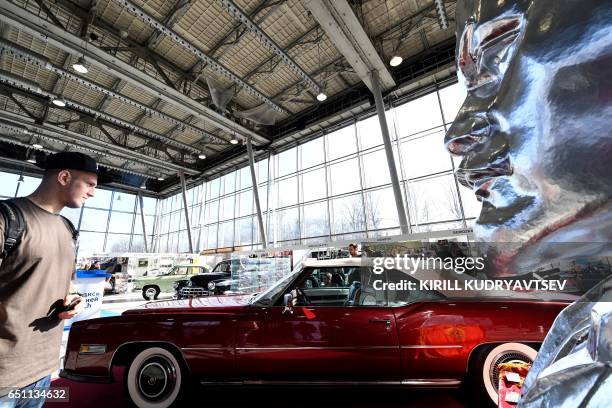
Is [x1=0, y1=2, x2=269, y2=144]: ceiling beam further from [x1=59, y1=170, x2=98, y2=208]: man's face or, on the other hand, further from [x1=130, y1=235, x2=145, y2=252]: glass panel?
[x1=130, y1=235, x2=145, y2=252]: glass panel

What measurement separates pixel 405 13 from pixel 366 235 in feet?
26.3

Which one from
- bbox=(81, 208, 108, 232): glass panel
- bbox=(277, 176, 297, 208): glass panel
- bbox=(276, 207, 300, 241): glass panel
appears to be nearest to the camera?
bbox=(276, 207, 300, 241): glass panel

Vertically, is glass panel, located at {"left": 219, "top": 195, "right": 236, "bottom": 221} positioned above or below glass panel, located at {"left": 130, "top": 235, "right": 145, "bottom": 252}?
above

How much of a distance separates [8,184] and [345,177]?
21082 millimetres

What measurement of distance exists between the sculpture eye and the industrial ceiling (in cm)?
695

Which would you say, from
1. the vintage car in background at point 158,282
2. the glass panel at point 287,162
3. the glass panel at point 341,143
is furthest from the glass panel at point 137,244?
the glass panel at point 341,143

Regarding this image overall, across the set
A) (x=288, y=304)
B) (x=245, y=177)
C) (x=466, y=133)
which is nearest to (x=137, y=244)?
(x=245, y=177)

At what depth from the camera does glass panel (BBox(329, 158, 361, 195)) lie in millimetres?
12977

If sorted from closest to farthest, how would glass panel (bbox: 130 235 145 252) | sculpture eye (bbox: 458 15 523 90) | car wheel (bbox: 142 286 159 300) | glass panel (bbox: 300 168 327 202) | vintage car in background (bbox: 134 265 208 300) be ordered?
sculpture eye (bbox: 458 15 523 90) < car wheel (bbox: 142 286 159 300) < vintage car in background (bbox: 134 265 208 300) < glass panel (bbox: 300 168 327 202) < glass panel (bbox: 130 235 145 252)

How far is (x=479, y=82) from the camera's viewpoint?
628mm

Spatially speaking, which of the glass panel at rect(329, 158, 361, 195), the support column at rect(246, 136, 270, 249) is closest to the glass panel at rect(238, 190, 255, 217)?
the support column at rect(246, 136, 270, 249)

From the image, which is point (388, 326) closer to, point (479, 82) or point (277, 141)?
point (479, 82)

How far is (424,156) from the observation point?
11.0 m

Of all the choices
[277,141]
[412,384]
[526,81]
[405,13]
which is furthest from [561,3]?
[277,141]
